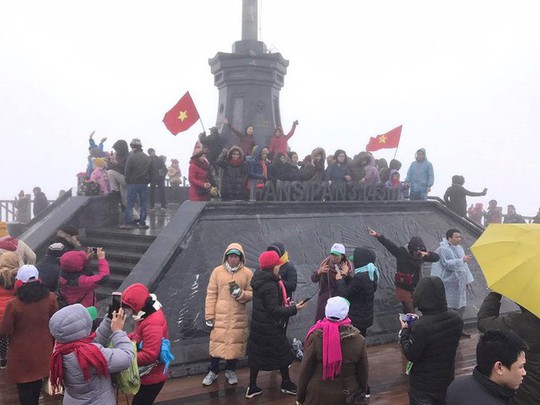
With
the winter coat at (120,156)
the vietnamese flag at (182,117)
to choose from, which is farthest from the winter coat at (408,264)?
the vietnamese flag at (182,117)

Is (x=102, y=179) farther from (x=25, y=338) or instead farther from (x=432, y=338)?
(x=432, y=338)

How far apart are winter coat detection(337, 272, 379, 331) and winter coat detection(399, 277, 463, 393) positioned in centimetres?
167

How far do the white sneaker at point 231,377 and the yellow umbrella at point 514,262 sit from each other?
3622 millimetres

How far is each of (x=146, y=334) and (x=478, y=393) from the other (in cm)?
255

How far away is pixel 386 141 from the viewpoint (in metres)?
13.9

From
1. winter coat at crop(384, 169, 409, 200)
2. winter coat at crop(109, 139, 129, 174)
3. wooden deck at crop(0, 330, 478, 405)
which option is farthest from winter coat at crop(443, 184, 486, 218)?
winter coat at crop(109, 139, 129, 174)

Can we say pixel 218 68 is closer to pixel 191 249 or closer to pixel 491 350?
pixel 191 249

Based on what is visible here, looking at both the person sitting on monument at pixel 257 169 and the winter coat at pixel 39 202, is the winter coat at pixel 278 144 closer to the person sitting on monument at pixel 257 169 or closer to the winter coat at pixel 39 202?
the person sitting on monument at pixel 257 169

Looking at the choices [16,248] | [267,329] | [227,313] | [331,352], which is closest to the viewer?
[331,352]

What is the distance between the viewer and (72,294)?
19.0 feet

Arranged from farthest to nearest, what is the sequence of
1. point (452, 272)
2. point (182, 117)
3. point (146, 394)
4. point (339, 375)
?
point (182, 117) → point (452, 272) → point (146, 394) → point (339, 375)

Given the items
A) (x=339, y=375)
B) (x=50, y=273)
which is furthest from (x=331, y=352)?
(x=50, y=273)

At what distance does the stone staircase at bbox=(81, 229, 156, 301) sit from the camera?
25.6ft

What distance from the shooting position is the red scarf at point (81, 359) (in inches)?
122
